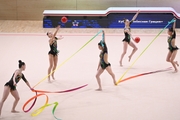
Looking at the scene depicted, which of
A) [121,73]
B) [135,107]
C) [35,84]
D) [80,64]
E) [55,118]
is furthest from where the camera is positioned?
[80,64]

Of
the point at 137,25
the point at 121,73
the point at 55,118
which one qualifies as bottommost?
the point at 55,118

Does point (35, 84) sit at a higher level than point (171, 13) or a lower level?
lower

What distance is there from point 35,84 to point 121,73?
2388mm

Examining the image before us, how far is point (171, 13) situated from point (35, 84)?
7.60 metres

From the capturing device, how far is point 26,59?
36.0 ft

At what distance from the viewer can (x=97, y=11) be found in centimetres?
1469

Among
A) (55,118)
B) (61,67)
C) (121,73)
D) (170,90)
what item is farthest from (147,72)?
(55,118)

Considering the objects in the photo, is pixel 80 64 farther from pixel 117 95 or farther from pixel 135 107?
pixel 135 107

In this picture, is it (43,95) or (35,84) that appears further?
(35,84)

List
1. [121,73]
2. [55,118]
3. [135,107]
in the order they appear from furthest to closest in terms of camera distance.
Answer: [121,73], [135,107], [55,118]

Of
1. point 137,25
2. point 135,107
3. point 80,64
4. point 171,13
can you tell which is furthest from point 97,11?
point 135,107

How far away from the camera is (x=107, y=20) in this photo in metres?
14.6

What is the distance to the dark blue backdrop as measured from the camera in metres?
14.5

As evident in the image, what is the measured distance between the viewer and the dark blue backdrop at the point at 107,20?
47.6 feet
